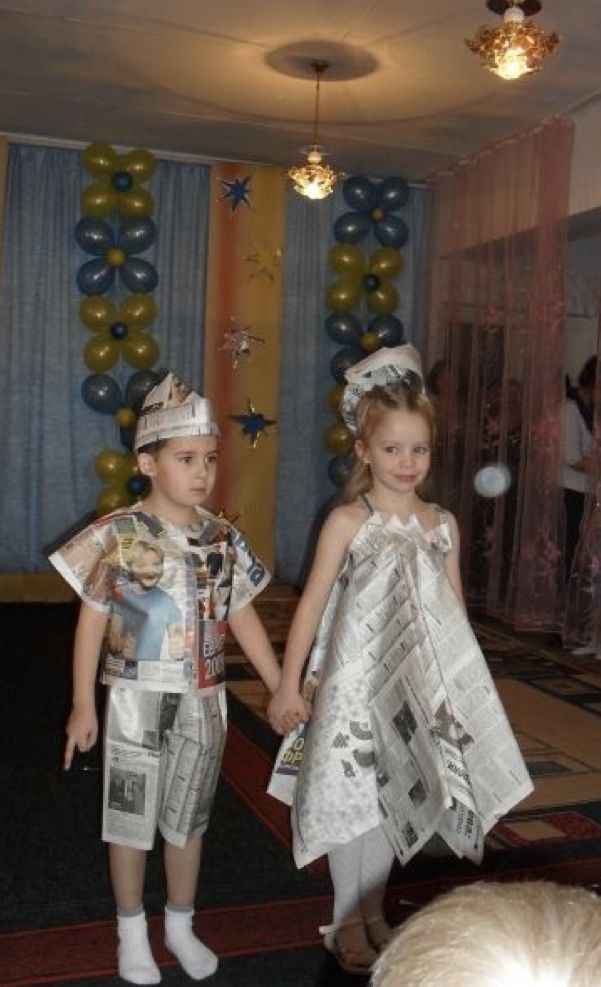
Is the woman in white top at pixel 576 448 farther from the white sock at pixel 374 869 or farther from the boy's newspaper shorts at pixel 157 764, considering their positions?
the boy's newspaper shorts at pixel 157 764

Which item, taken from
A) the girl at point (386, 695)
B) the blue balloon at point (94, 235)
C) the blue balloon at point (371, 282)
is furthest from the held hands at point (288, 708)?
the blue balloon at point (371, 282)

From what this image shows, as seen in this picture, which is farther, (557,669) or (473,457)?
(473,457)

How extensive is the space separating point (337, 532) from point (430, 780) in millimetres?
544

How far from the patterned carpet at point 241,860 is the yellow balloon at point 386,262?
3469mm

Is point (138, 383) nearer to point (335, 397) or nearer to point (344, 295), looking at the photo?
point (335, 397)

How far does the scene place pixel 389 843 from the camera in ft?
7.29

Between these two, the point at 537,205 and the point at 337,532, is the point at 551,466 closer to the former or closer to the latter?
the point at 537,205

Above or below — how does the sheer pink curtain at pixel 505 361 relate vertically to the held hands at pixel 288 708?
above

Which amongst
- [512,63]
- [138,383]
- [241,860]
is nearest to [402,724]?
[241,860]

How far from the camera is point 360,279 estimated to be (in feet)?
22.8

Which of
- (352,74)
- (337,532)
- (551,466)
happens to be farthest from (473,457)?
(337,532)

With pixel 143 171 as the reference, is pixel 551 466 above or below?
below

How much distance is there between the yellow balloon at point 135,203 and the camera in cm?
620

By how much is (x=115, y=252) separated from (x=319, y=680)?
4.52m
